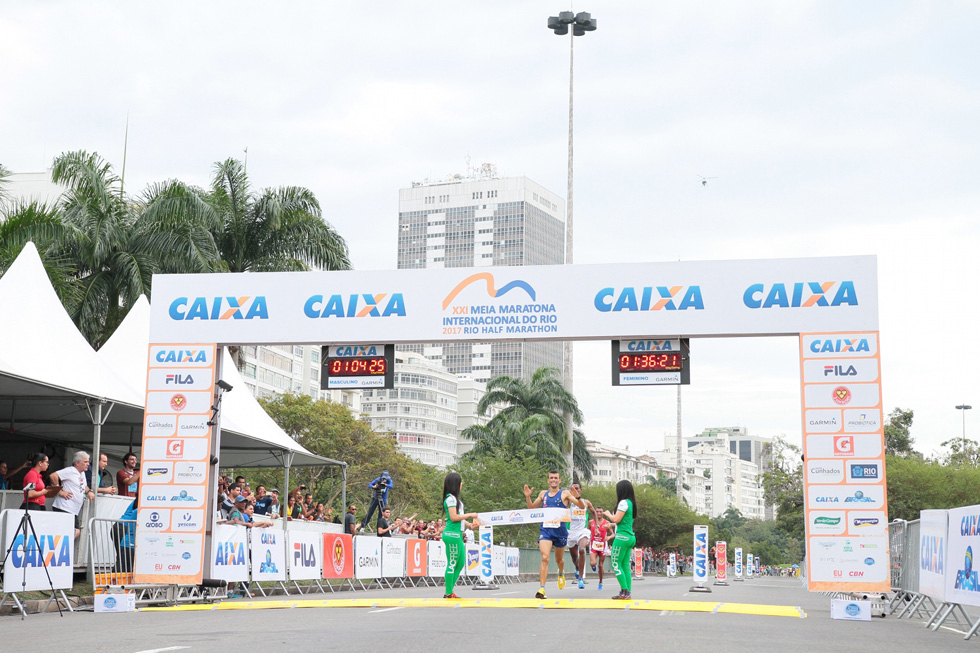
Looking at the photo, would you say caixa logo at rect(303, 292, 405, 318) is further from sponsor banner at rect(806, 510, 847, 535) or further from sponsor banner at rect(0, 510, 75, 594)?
sponsor banner at rect(806, 510, 847, 535)

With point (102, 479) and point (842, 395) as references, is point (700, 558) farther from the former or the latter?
point (102, 479)

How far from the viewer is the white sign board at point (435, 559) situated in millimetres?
26263

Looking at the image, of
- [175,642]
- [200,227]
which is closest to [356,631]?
[175,642]

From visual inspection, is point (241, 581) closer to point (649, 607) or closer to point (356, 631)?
point (649, 607)

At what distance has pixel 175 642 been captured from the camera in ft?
29.8

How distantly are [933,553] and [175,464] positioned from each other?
37.8ft

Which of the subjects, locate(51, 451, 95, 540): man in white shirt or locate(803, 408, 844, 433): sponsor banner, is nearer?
locate(51, 451, 95, 540): man in white shirt

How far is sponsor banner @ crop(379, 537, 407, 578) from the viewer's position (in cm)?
2303

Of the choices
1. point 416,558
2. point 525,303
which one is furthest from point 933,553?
point 416,558

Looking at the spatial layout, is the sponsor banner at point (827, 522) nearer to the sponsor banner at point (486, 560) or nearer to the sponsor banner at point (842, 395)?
the sponsor banner at point (842, 395)

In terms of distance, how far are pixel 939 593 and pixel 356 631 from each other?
7.76 m

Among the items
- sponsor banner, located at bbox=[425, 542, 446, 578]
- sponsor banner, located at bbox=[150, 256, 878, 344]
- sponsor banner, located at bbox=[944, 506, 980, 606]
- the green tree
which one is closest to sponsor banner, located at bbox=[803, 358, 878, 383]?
sponsor banner, located at bbox=[150, 256, 878, 344]

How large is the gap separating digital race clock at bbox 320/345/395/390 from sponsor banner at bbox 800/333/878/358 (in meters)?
6.60

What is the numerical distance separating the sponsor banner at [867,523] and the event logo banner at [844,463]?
0.05 ft
